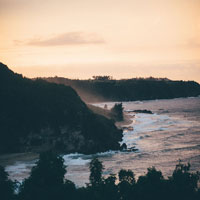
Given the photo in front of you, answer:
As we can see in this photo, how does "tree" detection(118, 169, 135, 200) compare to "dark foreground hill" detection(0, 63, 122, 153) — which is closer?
"tree" detection(118, 169, 135, 200)

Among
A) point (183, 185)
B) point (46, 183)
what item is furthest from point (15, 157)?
point (183, 185)

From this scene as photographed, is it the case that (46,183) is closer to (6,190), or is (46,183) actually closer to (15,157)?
(6,190)

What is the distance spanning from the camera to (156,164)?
192ft

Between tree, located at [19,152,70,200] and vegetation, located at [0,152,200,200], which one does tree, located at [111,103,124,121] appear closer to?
tree, located at [19,152,70,200]

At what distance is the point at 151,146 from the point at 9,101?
32488mm

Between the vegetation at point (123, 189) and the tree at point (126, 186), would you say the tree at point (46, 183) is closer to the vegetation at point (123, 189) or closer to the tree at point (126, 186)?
the vegetation at point (123, 189)

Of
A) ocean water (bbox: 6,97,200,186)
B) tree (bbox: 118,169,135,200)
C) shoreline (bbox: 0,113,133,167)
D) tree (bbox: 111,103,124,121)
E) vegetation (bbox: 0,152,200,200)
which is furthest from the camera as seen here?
tree (bbox: 111,103,124,121)

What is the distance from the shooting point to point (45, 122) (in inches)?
2943

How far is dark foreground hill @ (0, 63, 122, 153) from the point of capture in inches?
2813

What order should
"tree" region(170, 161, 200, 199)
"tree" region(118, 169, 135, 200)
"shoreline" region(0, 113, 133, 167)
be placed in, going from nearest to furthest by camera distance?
"tree" region(170, 161, 200, 199)
"tree" region(118, 169, 135, 200)
"shoreline" region(0, 113, 133, 167)

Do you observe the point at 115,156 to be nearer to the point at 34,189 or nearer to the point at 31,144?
the point at 31,144

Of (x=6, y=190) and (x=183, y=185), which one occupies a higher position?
(x=183, y=185)

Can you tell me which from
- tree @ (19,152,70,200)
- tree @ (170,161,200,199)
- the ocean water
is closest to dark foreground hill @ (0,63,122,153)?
the ocean water

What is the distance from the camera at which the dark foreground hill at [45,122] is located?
234 ft
